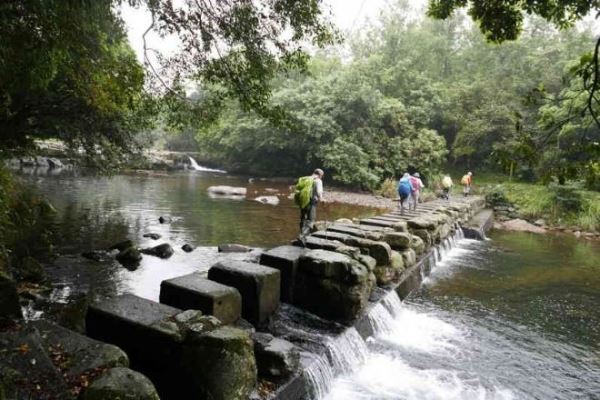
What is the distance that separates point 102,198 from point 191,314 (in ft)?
58.8

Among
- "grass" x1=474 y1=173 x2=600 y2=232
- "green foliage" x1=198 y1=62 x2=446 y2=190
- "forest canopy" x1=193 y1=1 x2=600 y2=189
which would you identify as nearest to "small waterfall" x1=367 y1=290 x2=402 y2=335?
"grass" x1=474 y1=173 x2=600 y2=232

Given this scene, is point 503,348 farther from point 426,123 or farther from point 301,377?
point 426,123

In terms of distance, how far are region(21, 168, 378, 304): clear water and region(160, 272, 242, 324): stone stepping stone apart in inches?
127

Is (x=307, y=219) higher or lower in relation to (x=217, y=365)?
higher

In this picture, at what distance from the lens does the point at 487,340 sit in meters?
7.42

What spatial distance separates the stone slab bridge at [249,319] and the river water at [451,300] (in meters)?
0.76

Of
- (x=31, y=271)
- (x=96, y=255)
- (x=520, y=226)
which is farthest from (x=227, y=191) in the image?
(x=31, y=271)

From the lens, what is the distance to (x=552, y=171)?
139 inches

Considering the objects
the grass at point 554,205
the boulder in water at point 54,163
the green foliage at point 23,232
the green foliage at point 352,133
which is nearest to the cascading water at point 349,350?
the green foliage at point 23,232

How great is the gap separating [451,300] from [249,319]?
5506 millimetres

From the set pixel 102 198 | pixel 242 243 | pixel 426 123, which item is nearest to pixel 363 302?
pixel 242 243

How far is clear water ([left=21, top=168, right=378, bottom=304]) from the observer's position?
9.20 meters

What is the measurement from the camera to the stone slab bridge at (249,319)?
389 centimetres

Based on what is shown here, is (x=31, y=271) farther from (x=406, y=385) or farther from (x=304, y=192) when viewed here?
(x=406, y=385)
